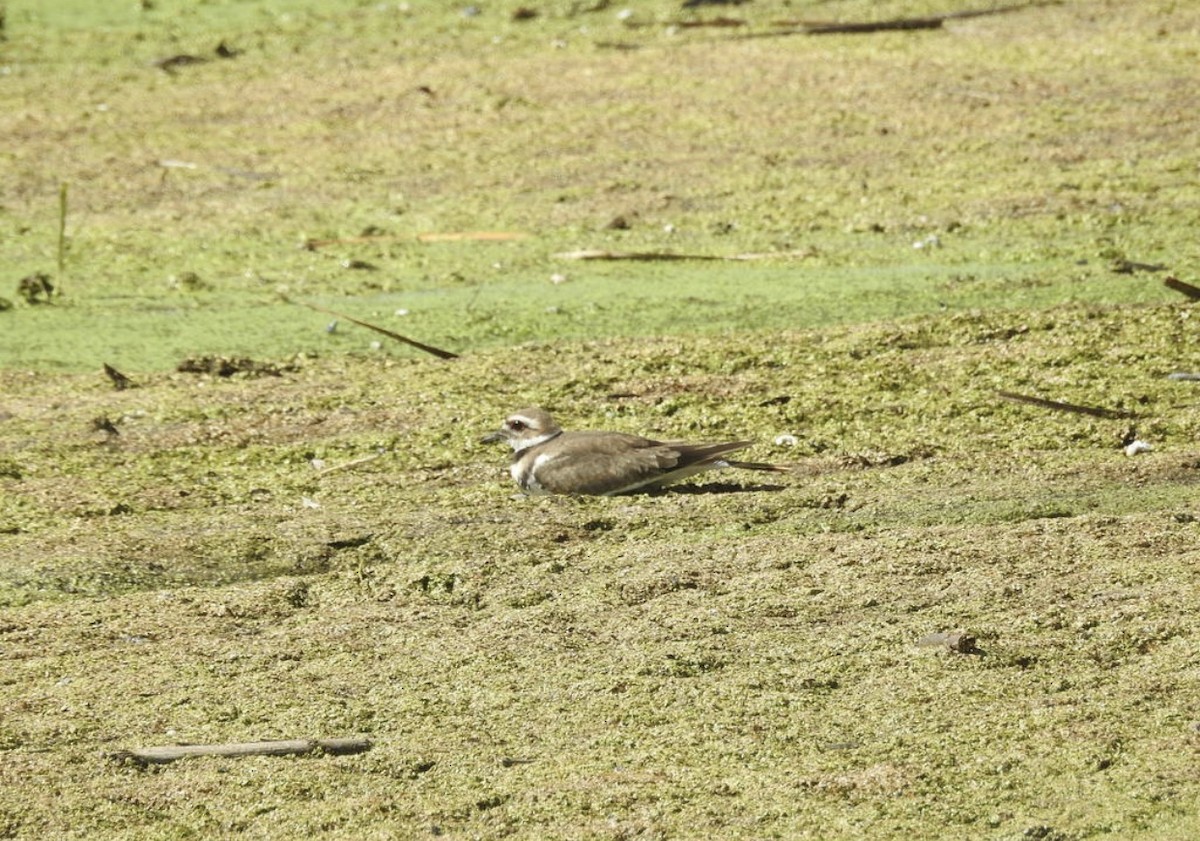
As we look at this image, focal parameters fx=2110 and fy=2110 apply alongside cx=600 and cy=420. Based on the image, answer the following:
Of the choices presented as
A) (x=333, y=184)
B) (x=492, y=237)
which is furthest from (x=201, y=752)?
(x=333, y=184)

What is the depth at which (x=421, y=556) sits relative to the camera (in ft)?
15.2

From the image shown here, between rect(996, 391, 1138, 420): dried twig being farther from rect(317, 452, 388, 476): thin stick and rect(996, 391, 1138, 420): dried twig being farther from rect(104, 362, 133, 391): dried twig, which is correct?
rect(104, 362, 133, 391): dried twig

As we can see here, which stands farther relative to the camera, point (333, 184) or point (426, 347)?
point (333, 184)

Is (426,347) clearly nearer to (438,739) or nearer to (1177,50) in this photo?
(438,739)

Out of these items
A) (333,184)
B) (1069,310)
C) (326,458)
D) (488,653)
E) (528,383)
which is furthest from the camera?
(333,184)

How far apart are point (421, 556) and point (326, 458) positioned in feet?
3.08

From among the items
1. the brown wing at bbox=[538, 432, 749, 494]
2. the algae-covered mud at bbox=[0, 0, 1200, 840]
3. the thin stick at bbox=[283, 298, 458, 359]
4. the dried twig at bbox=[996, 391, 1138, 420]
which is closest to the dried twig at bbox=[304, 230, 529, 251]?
the algae-covered mud at bbox=[0, 0, 1200, 840]

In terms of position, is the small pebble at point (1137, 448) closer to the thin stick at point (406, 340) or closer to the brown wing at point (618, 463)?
the brown wing at point (618, 463)

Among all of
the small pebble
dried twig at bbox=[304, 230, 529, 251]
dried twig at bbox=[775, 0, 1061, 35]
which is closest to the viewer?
the small pebble

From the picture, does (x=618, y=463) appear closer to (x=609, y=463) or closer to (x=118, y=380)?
(x=609, y=463)

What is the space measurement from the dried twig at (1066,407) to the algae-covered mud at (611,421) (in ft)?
0.05

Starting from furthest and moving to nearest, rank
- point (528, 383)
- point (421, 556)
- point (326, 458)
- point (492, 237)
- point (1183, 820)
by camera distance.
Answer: point (492, 237) < point (528, 383) < point (326, 458) < point (421, 556) < point (1183, 820)

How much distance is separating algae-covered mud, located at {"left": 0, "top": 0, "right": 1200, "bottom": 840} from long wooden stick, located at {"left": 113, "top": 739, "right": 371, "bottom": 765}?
34 millimetres

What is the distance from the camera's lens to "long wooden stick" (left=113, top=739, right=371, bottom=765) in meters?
3.60
